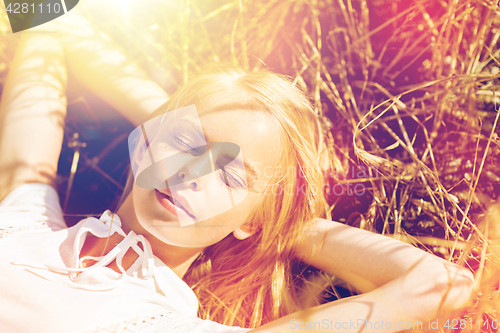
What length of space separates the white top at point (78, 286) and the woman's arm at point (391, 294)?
0.22 meters

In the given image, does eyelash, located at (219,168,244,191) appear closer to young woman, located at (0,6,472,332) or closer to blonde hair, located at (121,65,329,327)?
young woman, located at (0,6,472,332)

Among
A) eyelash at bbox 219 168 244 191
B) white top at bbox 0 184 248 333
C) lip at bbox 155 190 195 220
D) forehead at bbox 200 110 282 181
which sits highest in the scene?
forehead at bbox 200 110 282 181

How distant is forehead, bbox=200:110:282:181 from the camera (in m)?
0.78

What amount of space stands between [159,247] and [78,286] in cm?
23

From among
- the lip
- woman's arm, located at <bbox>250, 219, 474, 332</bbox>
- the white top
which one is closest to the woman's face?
the lip

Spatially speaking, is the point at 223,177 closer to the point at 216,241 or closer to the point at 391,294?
the point at 216,241

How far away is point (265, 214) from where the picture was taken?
0.94 meters

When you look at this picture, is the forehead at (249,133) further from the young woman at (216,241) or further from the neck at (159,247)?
the neck at (159,247)

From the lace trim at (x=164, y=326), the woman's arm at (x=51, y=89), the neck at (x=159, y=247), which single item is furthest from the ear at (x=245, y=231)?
the woman's arm at (x=51, y=89)

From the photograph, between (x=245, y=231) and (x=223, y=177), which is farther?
(x=245, y=231)

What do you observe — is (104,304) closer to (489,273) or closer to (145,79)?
(145,79)

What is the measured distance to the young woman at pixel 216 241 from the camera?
0.69 m

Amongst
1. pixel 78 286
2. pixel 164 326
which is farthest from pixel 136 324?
pixel 78 286

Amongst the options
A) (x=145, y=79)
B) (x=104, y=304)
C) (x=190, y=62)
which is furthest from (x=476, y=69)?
(x=104, y=304)
